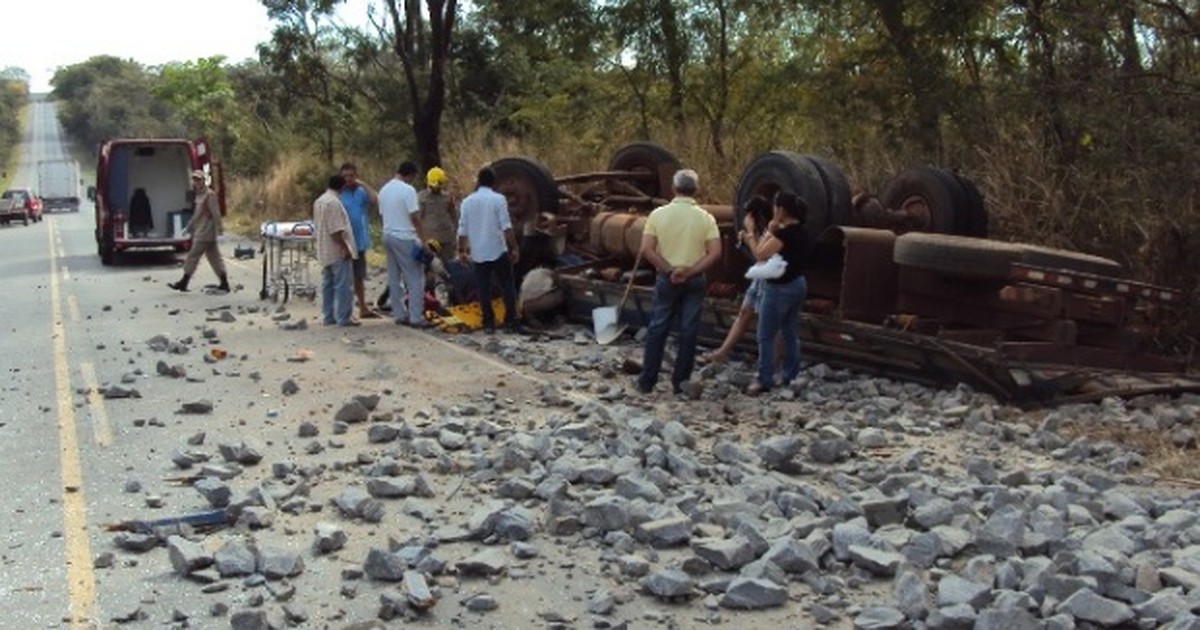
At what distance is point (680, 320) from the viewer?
11.2m

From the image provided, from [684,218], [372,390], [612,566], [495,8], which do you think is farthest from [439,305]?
[495,8]

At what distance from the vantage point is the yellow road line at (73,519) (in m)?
6.10

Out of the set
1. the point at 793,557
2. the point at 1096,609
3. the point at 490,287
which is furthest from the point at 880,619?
the point at 490,287

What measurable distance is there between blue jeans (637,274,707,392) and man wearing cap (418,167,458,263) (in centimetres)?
578

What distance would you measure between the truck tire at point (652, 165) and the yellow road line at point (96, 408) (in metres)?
6.92

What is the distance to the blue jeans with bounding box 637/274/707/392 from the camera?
11023 mm

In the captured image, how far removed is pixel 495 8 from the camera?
2870 cm

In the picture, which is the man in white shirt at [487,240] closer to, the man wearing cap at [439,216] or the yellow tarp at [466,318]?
the yellow tarp at [466,318]

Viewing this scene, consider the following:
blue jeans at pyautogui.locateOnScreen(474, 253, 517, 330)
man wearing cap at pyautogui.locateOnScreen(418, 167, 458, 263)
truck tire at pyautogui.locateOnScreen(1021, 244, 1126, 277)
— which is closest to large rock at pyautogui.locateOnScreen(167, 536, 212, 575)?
truck tire at pyautogui.locateOnScreen(1021, 244, 1126, 277)

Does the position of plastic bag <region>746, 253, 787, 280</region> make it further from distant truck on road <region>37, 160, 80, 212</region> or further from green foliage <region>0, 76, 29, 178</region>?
green foliage <region>0, 76, 29, 178</region>

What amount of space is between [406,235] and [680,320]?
16.8 ft

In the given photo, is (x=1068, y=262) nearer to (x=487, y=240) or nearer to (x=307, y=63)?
(x=487, y=240)

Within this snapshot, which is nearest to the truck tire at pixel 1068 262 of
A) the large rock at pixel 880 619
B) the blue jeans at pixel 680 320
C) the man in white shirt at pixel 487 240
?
the blue jeans at pixel 680 320

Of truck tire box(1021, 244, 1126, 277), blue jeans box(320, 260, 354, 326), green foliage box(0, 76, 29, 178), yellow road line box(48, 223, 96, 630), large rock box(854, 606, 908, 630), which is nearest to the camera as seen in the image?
large rock box(854, 606, 908, 630)
